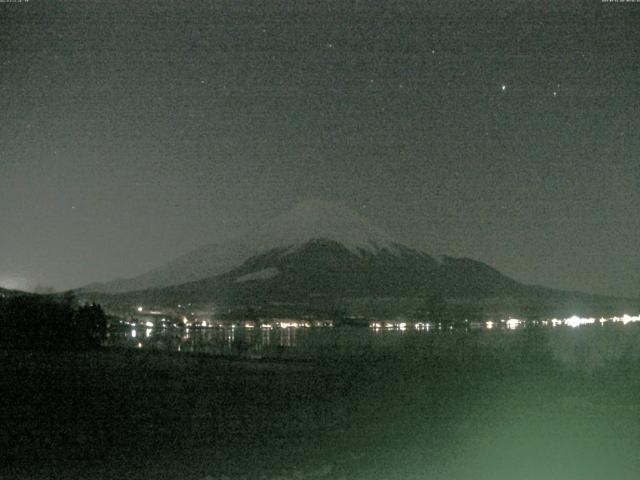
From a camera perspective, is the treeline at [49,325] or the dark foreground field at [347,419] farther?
the treeline at [49,325]

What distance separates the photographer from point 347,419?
1841 centimetres

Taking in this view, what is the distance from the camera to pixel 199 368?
103ft

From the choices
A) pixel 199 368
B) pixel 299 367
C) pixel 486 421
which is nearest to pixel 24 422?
pixel 486 421

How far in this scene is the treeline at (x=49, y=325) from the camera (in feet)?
146

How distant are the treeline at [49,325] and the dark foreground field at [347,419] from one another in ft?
50.3

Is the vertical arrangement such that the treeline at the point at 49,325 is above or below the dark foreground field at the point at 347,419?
above

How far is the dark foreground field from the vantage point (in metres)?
13.4

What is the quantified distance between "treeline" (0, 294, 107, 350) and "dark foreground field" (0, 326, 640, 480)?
50.3 ft

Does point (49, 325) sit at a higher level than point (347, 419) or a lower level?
higher

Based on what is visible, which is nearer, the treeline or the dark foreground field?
the dark foreground field

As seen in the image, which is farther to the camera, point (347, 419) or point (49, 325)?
point (49, 325)

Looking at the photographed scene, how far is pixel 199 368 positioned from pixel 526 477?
65.7 feet

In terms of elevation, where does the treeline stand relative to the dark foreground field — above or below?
above

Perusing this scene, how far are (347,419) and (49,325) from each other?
31.1m
